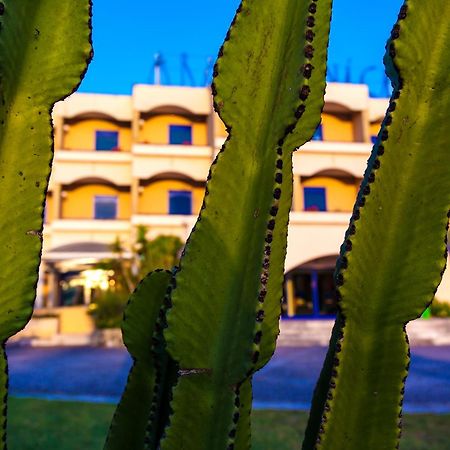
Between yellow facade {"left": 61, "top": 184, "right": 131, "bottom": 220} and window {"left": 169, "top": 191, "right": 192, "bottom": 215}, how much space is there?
2.07 m

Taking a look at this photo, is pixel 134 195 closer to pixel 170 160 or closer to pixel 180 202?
pixel 180 202

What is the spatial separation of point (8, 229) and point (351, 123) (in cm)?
2441

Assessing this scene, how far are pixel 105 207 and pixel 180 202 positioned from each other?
11.8 feet

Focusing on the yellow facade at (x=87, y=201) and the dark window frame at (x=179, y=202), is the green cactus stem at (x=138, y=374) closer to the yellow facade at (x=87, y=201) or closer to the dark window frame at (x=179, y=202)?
the dark window frame at (x=179, y=202)

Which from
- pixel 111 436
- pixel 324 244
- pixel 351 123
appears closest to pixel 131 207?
pixel 324 244

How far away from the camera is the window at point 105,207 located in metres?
22.9

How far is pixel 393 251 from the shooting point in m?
1.45

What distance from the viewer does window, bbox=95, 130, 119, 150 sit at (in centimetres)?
2367

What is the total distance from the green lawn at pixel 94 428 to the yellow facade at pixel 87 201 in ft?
56.2

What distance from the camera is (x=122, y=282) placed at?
18125 mm

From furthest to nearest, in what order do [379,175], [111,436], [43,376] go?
[43,376], [111,436], [379,175]

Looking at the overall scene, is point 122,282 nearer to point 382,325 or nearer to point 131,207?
point 131,207

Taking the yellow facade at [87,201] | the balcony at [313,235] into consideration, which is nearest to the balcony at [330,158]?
the balcony at [313,235]

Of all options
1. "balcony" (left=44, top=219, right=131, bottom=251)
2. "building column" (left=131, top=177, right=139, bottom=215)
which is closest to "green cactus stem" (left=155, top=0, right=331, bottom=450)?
"balcony" (left=44, top=219, right=131, bottom=251)
